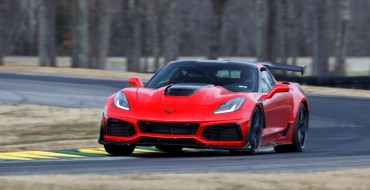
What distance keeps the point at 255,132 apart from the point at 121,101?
1.71 m

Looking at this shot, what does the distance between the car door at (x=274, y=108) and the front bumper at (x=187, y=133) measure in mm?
887

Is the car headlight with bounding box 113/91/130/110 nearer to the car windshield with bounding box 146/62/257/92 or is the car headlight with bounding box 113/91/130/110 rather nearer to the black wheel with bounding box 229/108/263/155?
the car windshield with bounding box 146/62/257/92

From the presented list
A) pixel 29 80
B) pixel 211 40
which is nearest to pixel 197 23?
pixel 211 40

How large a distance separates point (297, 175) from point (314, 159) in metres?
2.53

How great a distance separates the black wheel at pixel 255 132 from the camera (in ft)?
39.7

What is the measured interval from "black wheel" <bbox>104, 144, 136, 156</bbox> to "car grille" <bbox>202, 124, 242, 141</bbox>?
109cm

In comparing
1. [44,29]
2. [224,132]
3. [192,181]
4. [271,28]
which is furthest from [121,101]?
[44,29]

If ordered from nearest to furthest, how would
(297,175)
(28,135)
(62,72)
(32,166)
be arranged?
(297,175) < (32,166) < (28,135) < (62,72)

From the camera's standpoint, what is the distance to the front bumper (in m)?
11.7

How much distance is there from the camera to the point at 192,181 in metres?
8.62

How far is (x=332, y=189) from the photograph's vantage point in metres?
8.39

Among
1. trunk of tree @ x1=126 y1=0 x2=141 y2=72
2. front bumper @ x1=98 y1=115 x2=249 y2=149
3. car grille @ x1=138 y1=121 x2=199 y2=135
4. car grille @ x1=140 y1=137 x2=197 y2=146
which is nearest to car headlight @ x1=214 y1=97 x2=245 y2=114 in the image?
front bumper @ x1=98 y1=115 x2=249 y2=149

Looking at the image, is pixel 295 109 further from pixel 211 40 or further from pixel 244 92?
pixel 211 40

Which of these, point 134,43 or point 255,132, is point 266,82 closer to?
point 255,132
